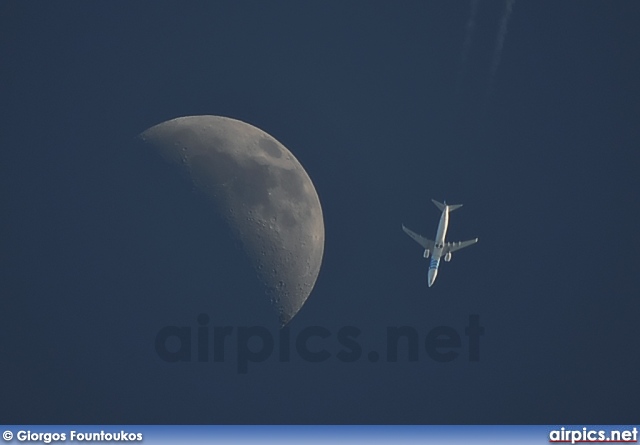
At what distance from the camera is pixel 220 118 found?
110 meters

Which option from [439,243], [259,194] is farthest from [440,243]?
[259,194]

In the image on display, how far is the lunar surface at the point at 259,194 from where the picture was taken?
331 ft

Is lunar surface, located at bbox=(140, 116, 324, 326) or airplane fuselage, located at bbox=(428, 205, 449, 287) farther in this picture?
airplane fuselage, located at bbox=(428, 205, 449, 287)

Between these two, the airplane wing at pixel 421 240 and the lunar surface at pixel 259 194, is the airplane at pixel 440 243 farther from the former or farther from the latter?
the lunar surface at pixel 259 194

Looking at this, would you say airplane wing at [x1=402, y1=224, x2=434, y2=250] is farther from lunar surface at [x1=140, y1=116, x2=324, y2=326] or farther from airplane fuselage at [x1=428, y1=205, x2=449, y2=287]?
lunar surface at [x1=140, y1=116, x2=324, y2=326]

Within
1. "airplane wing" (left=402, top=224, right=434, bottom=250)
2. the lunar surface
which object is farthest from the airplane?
the lunar surface

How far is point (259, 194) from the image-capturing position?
101 meters

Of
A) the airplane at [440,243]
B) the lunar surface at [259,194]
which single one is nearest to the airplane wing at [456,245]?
the airplane at [440,243]

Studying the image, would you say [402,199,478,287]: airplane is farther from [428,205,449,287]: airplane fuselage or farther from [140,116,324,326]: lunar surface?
[140,116,324,326]: lunar surface

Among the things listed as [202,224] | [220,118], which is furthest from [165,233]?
[220,118]

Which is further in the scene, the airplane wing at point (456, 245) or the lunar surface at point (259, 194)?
the airplane wing at point (456, 245)

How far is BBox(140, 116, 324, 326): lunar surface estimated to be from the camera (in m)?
101

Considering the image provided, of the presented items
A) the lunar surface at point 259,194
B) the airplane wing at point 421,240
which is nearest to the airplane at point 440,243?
the airplane wing at point 421,240

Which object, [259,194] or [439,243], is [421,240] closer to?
[439,243]
